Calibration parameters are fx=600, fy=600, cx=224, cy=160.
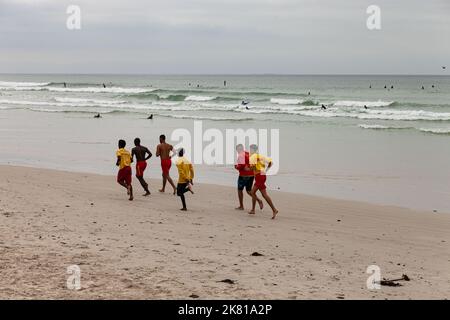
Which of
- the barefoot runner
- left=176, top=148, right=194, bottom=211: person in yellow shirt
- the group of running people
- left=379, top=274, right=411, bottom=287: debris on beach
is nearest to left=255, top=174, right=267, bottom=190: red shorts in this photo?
the group of running people

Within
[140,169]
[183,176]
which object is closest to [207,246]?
[183,176]

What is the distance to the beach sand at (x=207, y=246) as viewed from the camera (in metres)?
6.40

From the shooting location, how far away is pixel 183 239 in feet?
29.1

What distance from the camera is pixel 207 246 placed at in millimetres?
8469

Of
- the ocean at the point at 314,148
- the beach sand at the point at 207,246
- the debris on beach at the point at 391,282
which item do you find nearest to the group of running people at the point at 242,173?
the beach sand at the point at 207,246

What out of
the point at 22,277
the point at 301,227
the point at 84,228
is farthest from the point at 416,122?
the point at 22,277

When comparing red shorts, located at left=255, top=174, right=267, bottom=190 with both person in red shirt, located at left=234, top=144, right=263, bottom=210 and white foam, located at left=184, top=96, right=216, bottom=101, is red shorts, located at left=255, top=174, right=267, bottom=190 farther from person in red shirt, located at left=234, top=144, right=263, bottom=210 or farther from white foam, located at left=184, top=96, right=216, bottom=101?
white foam, located at left=184, top=96, right=216, bottom=101

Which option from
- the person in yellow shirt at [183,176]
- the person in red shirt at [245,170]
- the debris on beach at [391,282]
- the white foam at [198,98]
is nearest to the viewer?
the debris on beach at [391,282]

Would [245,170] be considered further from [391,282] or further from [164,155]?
[391,282]

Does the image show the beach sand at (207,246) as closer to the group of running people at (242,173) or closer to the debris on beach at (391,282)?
the debris on beach at (391,282)

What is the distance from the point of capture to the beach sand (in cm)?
640
